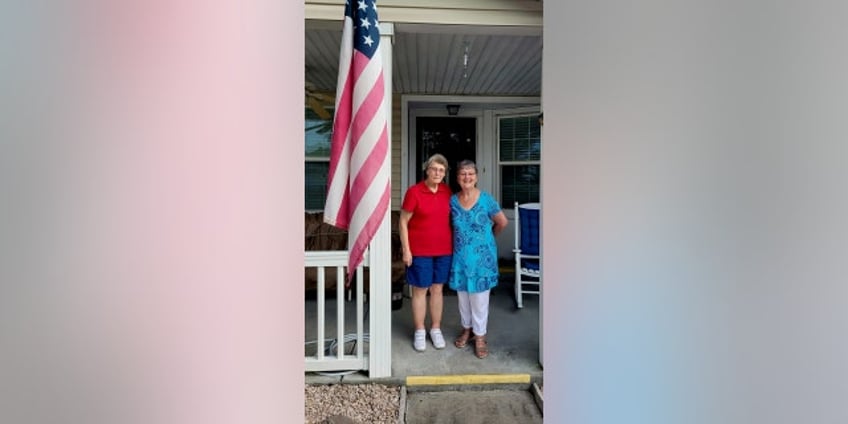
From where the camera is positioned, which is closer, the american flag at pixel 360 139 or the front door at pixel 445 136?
the american flag at pixel 360 139

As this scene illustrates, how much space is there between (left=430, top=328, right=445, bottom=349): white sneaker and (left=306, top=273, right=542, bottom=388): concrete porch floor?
4 centimetres

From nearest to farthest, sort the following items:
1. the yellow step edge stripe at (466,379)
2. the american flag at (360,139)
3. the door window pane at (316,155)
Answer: the american flag at (360,139)
the yellow step edge stripe at (466,379)
the door window pane at (316,155)

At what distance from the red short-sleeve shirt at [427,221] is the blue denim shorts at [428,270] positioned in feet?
0.14

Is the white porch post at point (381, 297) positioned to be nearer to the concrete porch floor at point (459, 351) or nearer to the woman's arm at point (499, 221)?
the concrete porch floor at point (459, 351)

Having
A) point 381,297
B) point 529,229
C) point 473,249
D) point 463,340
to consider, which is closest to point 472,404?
point 463,340

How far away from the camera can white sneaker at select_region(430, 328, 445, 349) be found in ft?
10.9

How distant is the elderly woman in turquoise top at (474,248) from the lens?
3.20 metres

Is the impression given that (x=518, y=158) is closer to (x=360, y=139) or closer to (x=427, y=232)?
(x=427, y=232)

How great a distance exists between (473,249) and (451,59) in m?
1.94

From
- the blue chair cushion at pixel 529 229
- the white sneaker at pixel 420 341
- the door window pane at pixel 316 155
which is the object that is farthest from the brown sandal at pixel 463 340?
the door window pane at pixel 316 155

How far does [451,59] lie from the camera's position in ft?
13.7
